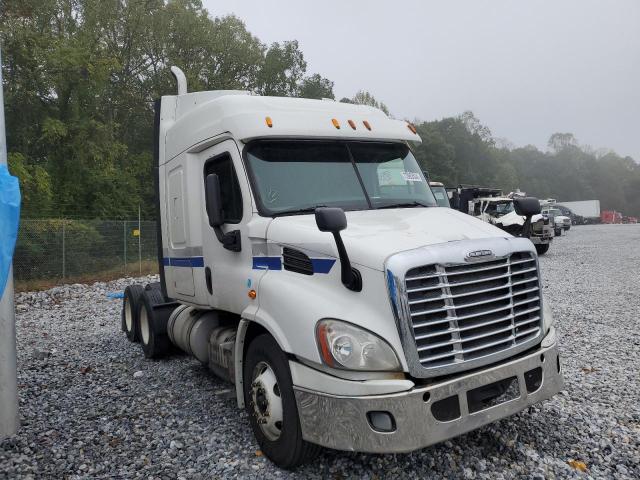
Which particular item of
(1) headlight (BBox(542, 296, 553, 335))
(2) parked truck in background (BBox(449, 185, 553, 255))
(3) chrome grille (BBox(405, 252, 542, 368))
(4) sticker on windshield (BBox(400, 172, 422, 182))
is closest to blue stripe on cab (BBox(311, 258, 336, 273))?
(3) chrome grille (BBox(405, 252, 542, 368))

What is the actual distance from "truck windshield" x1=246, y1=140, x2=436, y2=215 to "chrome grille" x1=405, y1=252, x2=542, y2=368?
122cm

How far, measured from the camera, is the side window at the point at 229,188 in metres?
4.48

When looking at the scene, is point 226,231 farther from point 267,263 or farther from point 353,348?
point 353,348

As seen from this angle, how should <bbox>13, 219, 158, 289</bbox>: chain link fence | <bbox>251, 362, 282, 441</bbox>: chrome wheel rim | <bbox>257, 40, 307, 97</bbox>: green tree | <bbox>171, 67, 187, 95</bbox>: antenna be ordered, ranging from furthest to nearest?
<bbox>257, 40, 307, 97</bbox>: green tree, <bbox>13, 219, 158, 289</bbox>: chain link fence, <bbox>171, 67, 187, 95</bbox>: antenna, <bbox>251, 362, 282, 441</bbox>: chrome wheel rim

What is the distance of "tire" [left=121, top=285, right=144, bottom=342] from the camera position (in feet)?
25.2

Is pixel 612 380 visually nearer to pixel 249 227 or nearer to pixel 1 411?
pixel 249 227

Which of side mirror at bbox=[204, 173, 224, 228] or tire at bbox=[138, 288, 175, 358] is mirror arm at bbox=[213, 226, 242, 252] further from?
tire at bbox=[138, 288, 175, 358]

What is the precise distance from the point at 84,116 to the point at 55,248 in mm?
13109

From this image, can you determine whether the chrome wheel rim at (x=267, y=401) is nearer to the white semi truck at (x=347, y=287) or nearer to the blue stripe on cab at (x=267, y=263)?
the white semi truck at (x=347, y=287)

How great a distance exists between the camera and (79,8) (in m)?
30.6

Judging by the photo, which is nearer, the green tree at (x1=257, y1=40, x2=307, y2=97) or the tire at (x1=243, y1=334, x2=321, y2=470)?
the tire at (x1=243, y1=334, x2=321, y2=470)

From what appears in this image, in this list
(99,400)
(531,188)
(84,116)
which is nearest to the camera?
(99,400)

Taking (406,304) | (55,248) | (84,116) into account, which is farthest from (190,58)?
(406,304)

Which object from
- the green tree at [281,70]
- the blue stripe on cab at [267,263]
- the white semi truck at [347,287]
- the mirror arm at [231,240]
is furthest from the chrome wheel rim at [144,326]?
the green tree at [281,70]
